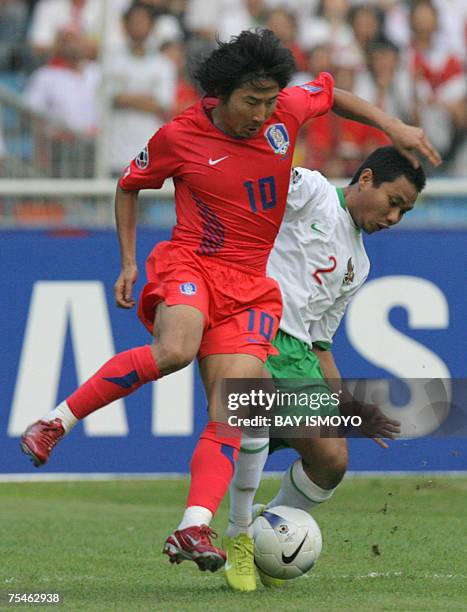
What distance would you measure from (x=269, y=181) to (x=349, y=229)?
694 mm

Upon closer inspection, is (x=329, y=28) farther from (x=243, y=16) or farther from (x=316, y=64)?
(x=243, y=16)

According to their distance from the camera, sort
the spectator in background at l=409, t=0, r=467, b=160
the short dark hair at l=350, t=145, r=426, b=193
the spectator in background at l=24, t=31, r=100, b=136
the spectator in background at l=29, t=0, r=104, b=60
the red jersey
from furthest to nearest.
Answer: the spectator in background at l=409, t=0, r=467, b=160
the spectator in background at l=29, t=0, r=104, b=60
the spectator in background at l=24, t=31, r=100, b=136
the short dark hair at l=350, t=145, r=426, b=193
the red jersey

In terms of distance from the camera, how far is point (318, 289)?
604cm

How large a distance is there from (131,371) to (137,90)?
580cm

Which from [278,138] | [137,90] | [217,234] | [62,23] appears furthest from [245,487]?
[62,23]

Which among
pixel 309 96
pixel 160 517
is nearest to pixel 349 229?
pixel 309 96

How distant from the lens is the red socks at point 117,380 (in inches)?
207

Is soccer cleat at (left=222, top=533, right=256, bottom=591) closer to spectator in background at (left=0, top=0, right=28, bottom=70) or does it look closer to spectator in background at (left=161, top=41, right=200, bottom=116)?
spectator in background at (left=161, top=41, right=200, bottom=116)

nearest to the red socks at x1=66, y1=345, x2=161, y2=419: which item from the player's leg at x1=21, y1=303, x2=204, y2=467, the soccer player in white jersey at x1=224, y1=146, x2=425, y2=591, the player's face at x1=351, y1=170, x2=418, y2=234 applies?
the player's leg at x1=21, y1=303, x2=204, y2=467

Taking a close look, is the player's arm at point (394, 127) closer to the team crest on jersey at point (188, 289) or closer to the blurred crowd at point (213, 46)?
the team crest on jersey at point (188, 289)

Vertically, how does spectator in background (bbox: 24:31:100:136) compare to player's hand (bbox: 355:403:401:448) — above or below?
above

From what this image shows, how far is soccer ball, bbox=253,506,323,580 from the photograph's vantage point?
564cm

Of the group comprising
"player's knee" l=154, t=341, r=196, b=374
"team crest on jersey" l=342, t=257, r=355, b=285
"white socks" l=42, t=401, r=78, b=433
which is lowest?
"white socks" l=42, t=401, r=78, b=433

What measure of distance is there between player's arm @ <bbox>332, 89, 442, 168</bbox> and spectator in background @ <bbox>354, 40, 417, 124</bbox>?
5.23 m
